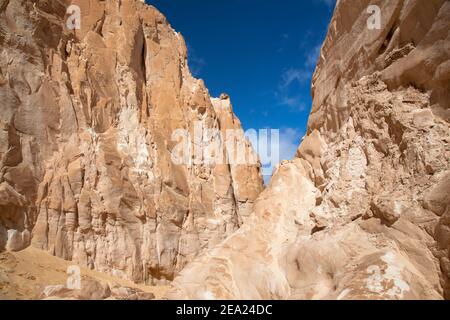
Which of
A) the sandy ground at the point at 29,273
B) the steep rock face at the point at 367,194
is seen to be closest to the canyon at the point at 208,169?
the steep rock face at the point at 367,194

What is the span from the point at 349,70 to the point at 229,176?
42.1 feet

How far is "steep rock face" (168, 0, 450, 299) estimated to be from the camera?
17.7 feet

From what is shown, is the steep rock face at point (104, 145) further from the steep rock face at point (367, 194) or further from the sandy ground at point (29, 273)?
the steep rock face at point (367, 194)

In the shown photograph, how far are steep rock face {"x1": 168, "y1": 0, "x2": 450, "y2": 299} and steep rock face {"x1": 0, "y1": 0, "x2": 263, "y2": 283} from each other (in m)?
7.24

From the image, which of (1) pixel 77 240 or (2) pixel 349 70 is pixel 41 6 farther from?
(2) pixel 349 70

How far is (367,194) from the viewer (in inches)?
269

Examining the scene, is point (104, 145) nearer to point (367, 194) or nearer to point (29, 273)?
point (29, 273)

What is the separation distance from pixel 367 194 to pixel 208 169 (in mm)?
13104

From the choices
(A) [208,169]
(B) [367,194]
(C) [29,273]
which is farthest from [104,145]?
(B) [367,194]

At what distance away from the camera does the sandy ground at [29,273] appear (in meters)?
9.17

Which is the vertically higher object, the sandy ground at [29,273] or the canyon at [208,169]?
the canyon at [208,169]

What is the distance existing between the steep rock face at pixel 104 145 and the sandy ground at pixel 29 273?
487 mm

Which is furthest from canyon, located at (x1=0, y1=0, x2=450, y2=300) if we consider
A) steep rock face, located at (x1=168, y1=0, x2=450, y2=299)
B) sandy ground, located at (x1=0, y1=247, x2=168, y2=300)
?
sandy ground, located at (x1=0, y1=247, x2=168, y2=300)
